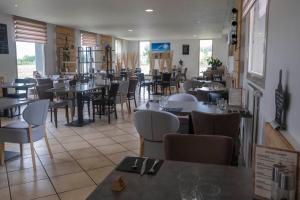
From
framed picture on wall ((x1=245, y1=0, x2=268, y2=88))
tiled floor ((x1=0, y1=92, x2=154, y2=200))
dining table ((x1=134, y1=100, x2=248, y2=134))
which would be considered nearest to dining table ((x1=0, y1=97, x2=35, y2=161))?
tiled floor ((x1=0, y1=92, x2=154, y2=200))

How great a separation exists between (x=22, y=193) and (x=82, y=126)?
267 cm

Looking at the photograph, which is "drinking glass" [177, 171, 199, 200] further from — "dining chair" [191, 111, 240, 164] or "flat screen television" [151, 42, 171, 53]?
"flat screen television" [151, 42, 171, 53]

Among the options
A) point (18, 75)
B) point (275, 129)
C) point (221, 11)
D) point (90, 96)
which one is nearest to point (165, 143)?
point (275, 129)

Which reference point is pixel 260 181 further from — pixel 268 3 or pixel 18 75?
pixel 18 75

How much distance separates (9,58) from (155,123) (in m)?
6.26

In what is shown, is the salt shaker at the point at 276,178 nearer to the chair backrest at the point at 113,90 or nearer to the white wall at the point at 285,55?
the white wall at the point at 285,55

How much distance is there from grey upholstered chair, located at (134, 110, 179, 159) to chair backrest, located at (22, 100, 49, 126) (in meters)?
1.26

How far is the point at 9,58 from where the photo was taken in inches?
294

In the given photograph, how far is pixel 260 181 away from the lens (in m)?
1.08

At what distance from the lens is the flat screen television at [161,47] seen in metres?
16.0

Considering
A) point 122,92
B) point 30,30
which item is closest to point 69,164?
point 122,92

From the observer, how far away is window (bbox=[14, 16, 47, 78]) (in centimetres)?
786

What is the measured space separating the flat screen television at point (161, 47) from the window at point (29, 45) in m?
8.36

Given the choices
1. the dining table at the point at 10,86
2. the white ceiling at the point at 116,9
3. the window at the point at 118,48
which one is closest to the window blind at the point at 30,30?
the white ceiling at the point at 116,9
